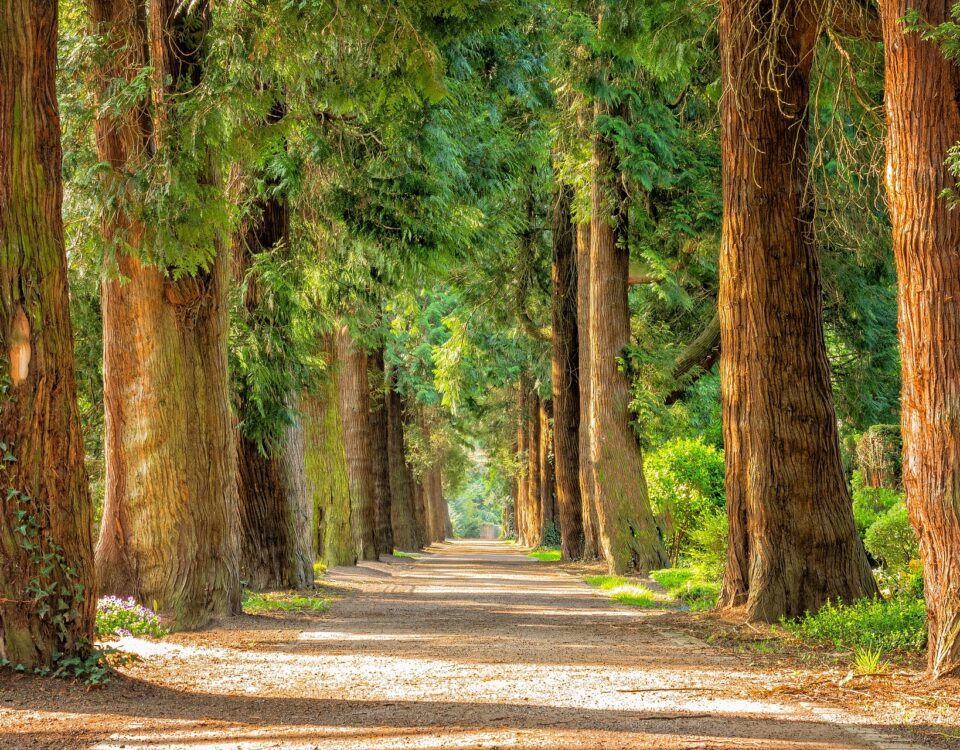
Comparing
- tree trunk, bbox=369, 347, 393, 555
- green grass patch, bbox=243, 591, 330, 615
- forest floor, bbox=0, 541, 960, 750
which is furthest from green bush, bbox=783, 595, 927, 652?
tree trunk, bbox=369, 347, 393, 555

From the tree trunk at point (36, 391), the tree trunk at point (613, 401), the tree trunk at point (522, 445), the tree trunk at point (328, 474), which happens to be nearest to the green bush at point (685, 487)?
the tree trunk at point (613, 401)

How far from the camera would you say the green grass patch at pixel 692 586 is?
13.5 metres

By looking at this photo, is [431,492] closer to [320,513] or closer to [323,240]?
[320,513]

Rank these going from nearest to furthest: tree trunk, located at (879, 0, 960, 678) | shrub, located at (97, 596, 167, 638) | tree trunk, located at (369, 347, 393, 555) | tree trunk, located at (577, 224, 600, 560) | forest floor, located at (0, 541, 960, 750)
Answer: forest floor, located at (0, 541, 960, 750) → tree trunk, located at (879, 0, 960, 678) → shrub, located at (97, 596, 167, 638) → tree trunk, located at (577, 224, 600, 560) → tree trunk, located at (369, 347, 393, 555)

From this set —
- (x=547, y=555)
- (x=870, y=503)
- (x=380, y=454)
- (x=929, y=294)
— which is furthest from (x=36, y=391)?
Result: (x=547, y=555)

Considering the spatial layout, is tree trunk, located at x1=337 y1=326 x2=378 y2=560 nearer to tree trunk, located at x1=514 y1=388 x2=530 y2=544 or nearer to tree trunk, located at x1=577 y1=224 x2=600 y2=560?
tree trunk, located at x1=577 y1=224 x2=600 y2=560

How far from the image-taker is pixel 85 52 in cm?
1115

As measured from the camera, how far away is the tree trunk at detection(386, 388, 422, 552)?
34500 mm

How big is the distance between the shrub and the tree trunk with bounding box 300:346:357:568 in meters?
10.5

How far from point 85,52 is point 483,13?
4.07m

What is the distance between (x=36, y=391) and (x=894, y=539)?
11.6 metres

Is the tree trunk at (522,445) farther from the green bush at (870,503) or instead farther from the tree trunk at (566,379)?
the green bush at (870,503)

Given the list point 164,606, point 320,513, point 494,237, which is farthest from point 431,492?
point 164,606

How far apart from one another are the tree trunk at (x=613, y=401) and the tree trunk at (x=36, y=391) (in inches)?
521
